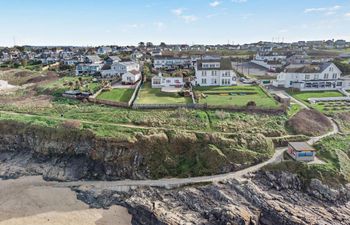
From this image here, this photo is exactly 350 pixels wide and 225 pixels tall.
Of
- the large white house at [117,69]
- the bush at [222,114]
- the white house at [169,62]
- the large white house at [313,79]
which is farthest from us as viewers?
the white house at [169,62]

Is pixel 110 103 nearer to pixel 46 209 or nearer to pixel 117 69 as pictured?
pixel 46 209

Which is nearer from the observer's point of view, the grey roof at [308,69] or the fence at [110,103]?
the fence at [110,103]

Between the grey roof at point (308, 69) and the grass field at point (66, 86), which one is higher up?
the grey roof at point (308, 69)

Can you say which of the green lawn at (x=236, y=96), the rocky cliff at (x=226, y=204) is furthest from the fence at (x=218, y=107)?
the rocky cliff at (x=226, y=204)

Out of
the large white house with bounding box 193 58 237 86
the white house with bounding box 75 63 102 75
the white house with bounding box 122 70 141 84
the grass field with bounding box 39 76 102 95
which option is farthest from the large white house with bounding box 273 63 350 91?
the white house with bounding box 75 63 102 75

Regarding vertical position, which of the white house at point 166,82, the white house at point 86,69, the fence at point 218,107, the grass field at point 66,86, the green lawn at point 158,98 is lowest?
the fence at point 218,107

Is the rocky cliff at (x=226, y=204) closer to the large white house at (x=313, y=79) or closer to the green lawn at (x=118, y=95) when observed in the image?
the green lawn at (x=118, y=95)

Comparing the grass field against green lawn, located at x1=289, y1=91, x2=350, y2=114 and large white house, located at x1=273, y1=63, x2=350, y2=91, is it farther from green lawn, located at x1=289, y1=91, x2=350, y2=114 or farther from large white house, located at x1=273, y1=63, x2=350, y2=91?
green lawn, located at x1=289, y1=91, x2=350, y2=114
